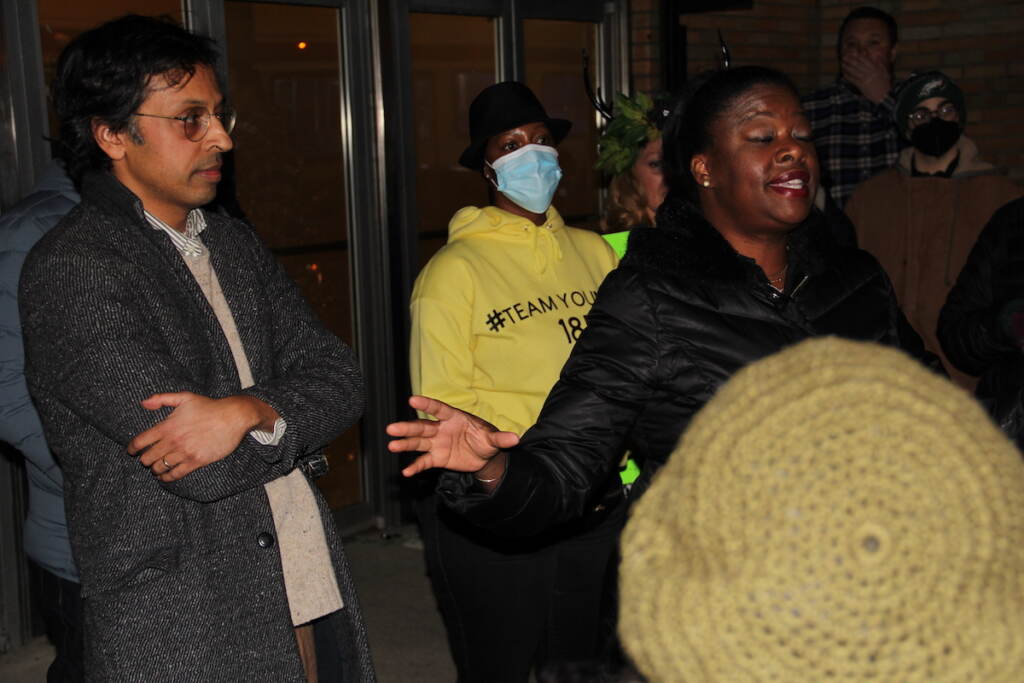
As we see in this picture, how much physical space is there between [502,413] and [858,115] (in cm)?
398

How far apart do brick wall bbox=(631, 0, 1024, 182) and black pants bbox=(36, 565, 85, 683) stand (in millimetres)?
6309

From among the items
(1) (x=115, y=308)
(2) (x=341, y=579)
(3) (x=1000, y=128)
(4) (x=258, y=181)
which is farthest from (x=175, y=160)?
(3) (x=1000, y=128)

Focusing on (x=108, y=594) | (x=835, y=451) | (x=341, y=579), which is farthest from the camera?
(x=341, y=579)

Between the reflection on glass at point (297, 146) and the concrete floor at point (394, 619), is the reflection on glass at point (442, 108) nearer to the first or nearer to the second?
the reflection on glass at point (297, 146)

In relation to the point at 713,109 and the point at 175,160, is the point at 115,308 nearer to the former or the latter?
the point at 175,160

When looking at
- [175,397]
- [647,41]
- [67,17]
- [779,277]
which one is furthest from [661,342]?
[647,41]

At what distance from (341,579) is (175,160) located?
42.1 inches

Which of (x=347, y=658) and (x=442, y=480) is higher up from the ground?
(x=442, y=480)

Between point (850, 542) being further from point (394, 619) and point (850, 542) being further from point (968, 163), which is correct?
point (968, 163)

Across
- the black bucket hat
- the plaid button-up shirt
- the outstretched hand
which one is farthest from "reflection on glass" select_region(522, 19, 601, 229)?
the outstretched hand

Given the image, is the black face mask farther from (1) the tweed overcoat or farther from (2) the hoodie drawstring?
(1) the tweed overcoat

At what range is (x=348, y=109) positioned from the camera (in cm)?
629

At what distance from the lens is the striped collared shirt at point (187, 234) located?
2.88 m

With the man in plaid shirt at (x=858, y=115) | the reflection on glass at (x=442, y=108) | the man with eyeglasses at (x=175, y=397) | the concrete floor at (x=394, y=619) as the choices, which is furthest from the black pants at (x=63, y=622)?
the man in plaid shirt at (x=858, y=115)
